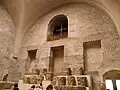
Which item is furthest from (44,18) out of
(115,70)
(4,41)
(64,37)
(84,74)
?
(115,70)

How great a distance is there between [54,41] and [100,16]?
3.21 m

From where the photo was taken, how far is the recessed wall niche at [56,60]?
809cm

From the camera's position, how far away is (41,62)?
823 centimetres

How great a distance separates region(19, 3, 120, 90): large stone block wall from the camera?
6.50m

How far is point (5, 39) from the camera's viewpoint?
27.7 feet

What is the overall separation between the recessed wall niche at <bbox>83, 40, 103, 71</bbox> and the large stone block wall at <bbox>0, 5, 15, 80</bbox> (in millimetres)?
4959

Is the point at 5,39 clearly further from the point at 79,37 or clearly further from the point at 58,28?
the point at 79,37

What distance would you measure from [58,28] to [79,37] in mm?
2908

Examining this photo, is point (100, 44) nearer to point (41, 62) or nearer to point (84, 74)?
point (84, 74)

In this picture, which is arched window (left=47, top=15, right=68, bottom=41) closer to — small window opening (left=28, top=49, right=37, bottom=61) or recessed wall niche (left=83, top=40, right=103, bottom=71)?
small window opening (left=28, top=49, right=37, bottom=61)

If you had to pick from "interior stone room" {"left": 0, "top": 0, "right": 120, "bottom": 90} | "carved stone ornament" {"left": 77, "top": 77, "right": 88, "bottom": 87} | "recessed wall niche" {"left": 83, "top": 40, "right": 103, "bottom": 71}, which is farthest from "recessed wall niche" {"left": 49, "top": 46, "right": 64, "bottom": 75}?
"carved stone ornament" {"left": 77, "top": 77, "right": 88, "bottom": 87}

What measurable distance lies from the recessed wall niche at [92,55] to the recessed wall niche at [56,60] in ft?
5.31

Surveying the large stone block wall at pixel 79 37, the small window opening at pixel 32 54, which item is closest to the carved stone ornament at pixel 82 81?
the large stone block wall at pixel 79 37

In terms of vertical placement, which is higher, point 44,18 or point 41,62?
point 44,18
